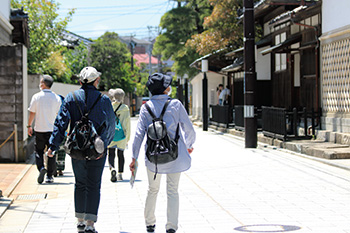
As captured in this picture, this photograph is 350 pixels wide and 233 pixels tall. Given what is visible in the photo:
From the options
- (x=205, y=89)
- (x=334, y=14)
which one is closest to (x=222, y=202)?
(x=334, y=14)

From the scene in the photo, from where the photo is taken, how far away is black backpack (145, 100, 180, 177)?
5.44 m

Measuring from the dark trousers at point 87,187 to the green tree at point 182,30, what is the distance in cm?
2889

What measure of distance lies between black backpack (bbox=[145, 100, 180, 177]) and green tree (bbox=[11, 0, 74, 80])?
676 inches

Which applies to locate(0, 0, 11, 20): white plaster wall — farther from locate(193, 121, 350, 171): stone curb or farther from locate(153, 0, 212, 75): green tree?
locate(153, 0, 212, 75): green tree

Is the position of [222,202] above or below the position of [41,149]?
below

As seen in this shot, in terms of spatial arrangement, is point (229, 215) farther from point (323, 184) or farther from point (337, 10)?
point (337, 10)

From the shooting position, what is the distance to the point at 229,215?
6.75m

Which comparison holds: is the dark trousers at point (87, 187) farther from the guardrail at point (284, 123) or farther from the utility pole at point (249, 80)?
the utility pole at point (249, 80)

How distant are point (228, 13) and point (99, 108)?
67.1 ft

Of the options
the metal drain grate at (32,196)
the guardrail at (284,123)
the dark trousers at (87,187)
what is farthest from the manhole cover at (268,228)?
the guardrail at (284,123)

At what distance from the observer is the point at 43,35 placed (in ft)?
77.5

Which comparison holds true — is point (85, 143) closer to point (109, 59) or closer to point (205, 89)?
point (205, 89)

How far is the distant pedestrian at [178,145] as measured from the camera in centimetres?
558

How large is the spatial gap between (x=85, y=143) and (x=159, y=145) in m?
0.77
